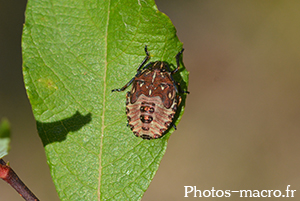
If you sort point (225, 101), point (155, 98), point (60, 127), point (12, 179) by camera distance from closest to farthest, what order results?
point (12, 179) < point (60, 127) < point (155, 98) < point (225, 101)

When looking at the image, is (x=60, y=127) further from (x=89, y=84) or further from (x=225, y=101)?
(x=225, y=101)

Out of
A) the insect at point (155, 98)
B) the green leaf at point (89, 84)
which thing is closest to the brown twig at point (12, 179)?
the green leaf at point (89, 84)

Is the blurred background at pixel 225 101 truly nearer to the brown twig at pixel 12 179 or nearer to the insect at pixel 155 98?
the insect at pixel 155 98

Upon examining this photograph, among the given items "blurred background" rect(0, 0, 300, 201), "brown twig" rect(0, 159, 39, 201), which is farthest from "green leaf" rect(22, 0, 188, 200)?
"blurred background" rect(0, 0, 300, 201)

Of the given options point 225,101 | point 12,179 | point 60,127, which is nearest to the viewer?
point 12,179

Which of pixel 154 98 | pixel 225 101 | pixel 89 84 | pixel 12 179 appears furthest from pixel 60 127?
pixel 225 101

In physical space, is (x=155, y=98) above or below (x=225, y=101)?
below
